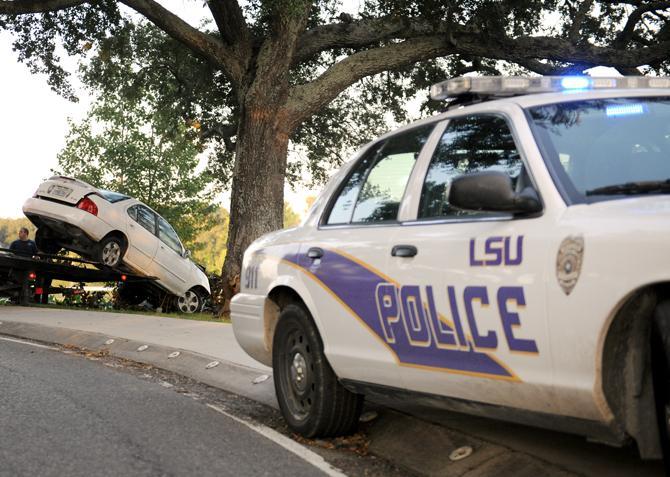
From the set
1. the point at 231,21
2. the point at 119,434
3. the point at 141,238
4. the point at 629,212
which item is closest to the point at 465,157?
the point at 629,212

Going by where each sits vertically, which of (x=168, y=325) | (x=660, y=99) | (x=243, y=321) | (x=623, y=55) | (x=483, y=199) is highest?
(x=623, y=55)

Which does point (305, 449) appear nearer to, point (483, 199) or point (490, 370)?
point (490, 370)

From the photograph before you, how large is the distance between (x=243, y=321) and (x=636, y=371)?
353 cm

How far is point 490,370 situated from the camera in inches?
167

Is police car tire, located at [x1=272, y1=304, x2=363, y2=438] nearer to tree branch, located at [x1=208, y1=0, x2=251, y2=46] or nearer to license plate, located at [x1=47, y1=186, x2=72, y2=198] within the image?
tree branch, located at [x1=208, y1=0, x2=251, y2=46]

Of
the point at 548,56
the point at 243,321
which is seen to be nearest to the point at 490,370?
the point at 243,321

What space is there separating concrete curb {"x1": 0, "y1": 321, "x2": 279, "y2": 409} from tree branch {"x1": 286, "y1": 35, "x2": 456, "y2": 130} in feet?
23.0

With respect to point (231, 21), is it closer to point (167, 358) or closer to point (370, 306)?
point (167, 358)

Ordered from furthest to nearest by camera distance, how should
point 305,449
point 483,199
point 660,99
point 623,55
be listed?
point 623,55, point 305,449, point 660,99, point 483,199

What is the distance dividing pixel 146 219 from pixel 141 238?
494 millimetres

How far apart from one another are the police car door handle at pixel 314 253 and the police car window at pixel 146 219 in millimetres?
15194

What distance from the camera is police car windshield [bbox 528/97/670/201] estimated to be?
4.07 metres

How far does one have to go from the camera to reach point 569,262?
147 inches

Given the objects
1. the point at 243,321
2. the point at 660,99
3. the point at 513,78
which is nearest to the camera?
the point at 660,99
